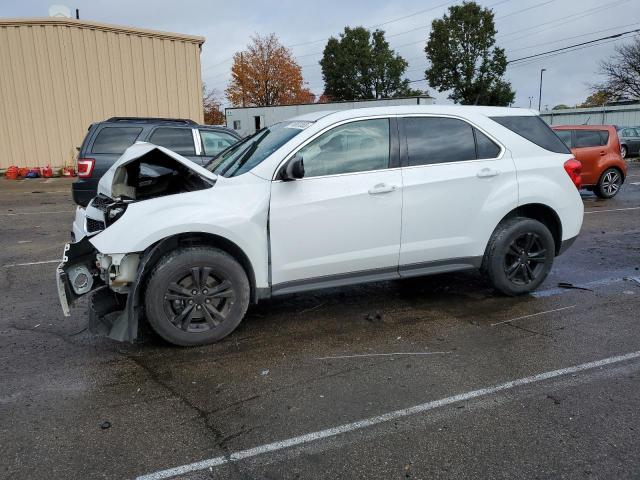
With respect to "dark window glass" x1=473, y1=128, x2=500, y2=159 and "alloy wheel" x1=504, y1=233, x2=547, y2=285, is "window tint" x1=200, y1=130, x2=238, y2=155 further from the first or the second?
"alloy wheel" x1=504, y1=233, x2=547, y2=285

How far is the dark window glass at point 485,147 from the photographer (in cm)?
498

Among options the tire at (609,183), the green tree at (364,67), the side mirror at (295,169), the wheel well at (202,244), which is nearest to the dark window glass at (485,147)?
the side mirror at (295,169)

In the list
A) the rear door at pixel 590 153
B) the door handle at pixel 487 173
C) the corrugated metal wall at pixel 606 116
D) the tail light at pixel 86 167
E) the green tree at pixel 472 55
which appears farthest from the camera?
the green tree at pixel 472 55

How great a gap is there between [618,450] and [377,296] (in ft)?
9.70

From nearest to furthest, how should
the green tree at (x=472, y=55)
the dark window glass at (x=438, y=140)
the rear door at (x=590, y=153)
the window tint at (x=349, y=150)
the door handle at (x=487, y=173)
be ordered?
the window tint at (x=349, y=150) → the dark window glass at (x=438, y=140) → the door handle at (x=487, y=173) → the rear door at (x=590, y=153) → the green tree at (x=472, y=55)

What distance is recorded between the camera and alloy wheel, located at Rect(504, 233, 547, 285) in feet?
17.0

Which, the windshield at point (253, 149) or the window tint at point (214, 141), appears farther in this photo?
the window tint at point (214, 141)

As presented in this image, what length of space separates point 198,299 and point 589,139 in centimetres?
1231

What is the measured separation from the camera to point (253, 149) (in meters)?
4.82

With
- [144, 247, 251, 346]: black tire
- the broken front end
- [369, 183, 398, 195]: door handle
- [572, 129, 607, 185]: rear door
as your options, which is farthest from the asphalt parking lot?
[572, 129, 607, 185]: rear door

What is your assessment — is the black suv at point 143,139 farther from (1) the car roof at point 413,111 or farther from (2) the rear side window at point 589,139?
(2) the rear side window at point 589,139

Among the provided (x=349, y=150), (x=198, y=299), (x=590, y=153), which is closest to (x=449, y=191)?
(x=349, y=150)

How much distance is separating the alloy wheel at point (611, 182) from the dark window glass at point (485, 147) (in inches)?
388

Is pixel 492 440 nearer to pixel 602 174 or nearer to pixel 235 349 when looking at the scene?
pixel 235 349
